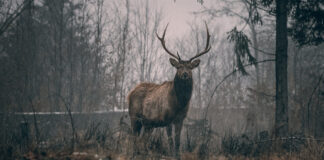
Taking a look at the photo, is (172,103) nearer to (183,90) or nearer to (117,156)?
(183,90)

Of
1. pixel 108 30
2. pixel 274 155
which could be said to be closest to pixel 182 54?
pixel 108 30

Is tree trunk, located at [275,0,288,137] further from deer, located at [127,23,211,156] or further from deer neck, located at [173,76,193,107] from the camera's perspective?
deer neck, located at [173,76,193,107]

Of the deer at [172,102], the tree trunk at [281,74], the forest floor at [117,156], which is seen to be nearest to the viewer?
the forest floor at [117,156]

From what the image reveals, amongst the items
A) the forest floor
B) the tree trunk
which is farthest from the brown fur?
the tree trunk

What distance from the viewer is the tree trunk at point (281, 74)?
6.62 meters

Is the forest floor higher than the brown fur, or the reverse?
the brown fur

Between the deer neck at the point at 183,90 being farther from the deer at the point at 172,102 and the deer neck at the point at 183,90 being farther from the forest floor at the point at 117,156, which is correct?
the forest floor at the point at 117,156

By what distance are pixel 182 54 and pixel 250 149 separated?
96.6 feet

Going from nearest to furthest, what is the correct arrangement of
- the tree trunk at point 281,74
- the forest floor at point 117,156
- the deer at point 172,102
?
the forest floor at point 117,156
the tree trunk at point 281,74
the deer at point 172,102

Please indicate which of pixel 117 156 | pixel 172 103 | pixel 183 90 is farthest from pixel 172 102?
pixel 117 156

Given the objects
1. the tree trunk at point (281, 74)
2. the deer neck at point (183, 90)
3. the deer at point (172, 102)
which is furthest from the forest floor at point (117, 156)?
the deer neck at point (183, 90)

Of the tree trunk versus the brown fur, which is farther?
the brown fur

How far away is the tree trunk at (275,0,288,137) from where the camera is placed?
261 inches

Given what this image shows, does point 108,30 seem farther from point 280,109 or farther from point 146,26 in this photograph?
point 280,109
